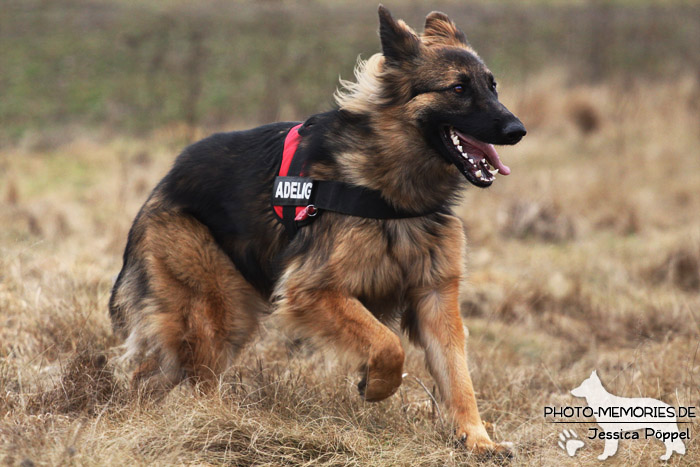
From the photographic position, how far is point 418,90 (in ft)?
12.4

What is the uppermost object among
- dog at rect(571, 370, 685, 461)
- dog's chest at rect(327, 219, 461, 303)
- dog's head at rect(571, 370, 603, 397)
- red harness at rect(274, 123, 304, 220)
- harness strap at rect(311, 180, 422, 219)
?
red harness at rect(274, 123, 304, 220)

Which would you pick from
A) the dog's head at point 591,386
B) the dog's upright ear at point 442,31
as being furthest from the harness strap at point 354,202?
the dog's head at point 591,386

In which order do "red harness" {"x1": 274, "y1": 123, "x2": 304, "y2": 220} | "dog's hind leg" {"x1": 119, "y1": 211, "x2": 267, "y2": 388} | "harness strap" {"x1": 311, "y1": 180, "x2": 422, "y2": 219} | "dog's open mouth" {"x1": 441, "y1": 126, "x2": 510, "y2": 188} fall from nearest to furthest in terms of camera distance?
"dog's open mouth" {"x1": 441, "y1": 126, "x2": 510, "y2": 188} < "harness strap" {"x1": 311, "y1": 180, "x2": 422, "y2": 219} < "red harness" {"x1": 274, "y1": 123, "x2": 304, "y2": 220} < "dog's hind leg" {"x1": 119, "y1": 211, "x2": 267, "y2": 388}

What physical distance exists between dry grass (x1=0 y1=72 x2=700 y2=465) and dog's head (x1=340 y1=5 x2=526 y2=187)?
4.56 ft

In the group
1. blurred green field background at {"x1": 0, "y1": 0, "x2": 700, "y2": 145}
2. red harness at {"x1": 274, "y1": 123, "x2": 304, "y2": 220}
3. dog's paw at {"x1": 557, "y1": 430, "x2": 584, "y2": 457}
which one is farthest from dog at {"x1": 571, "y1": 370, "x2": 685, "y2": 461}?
blurred green field background at {"x1": 0, "y1": 0, "x2": 700, "y2": 145}

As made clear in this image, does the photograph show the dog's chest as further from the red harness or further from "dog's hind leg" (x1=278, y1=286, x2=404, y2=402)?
the red harness

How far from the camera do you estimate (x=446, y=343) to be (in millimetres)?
3816

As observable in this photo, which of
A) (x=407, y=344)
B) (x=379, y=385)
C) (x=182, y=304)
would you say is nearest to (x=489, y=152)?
(x=379, y=385)

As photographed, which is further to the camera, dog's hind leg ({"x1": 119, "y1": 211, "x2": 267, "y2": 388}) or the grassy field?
dog's hind leg ({"x1": 119, "y1": 211, "x2": 267, "y2": 388})

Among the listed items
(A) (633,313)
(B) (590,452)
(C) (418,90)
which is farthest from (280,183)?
(A) (633,313)

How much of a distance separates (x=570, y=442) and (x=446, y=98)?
1.80 metres

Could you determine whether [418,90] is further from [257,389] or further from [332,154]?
[257,389]

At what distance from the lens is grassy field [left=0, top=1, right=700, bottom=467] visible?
11.4ft

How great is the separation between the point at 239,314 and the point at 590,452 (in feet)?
6.59
